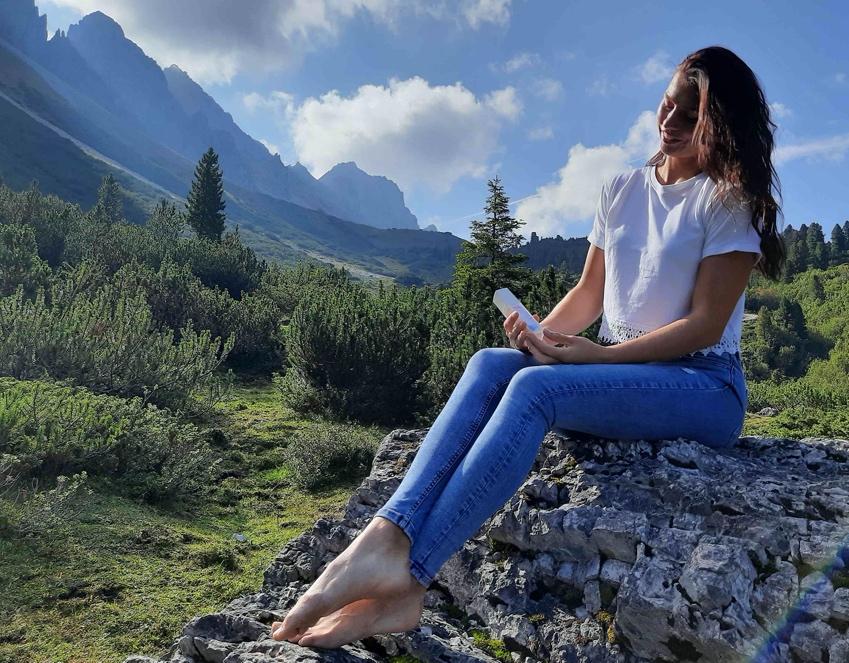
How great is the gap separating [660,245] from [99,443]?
458 centimetres

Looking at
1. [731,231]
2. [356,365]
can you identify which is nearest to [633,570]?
[731,231]

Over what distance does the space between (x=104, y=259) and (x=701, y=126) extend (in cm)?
1601

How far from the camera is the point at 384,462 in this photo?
287 centimetres

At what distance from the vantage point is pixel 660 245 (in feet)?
7.14

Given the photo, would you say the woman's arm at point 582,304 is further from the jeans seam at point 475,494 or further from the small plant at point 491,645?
the small plant at point 491,645

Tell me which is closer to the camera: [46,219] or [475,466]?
[475,466]

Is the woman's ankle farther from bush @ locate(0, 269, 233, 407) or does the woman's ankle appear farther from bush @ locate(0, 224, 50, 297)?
bush @ locate(0, 224, 50, 297)

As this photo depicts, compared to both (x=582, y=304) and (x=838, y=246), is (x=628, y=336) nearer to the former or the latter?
(x=582, y=304)

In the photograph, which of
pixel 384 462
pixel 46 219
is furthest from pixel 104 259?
pixel 384 462

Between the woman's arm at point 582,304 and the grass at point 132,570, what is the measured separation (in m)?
2.44

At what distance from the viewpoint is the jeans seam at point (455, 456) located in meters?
1.75

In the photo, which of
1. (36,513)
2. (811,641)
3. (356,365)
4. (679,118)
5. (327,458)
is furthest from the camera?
(356,365)

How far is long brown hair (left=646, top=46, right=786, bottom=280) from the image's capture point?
205 centimetres

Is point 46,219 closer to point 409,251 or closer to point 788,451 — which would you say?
point 788,451
